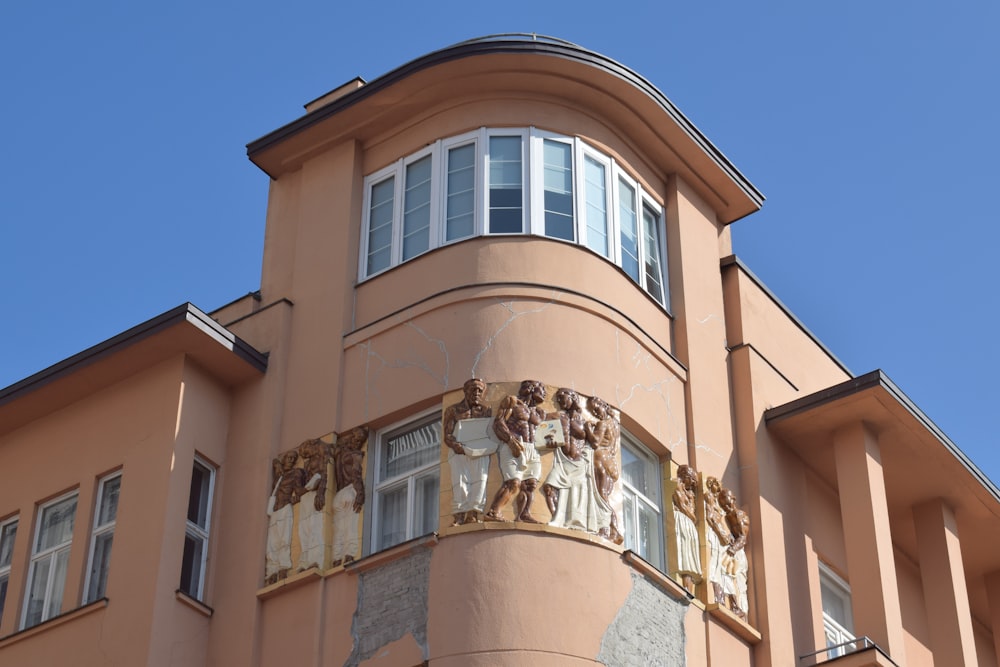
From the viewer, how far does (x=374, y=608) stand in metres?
17.8

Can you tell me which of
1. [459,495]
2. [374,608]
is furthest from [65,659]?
[459,495]

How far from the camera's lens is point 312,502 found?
62.1ft

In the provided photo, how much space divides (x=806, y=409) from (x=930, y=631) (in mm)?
3875

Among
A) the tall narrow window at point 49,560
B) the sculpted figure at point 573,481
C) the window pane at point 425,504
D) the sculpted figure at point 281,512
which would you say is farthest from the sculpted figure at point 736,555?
the tall narrow window at point 49,560

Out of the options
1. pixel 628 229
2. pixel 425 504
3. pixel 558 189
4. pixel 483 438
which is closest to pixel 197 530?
pixel 425 504

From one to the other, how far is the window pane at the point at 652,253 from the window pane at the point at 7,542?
835cm

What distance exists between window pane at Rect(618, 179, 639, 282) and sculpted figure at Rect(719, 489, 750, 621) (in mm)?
2945

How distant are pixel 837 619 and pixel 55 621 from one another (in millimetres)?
9546

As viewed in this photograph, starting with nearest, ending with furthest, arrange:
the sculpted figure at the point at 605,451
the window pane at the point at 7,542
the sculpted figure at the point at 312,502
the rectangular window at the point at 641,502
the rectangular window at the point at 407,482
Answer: the sculpted figure at the point at 605,451 → the rectangular window at the point at 407,482 → the sculpted figure at the point at 312,502 → the rectangular window at the point at 641,502 → the window pane at the point at 7,542

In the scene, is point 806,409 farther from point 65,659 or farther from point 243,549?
point 65,659

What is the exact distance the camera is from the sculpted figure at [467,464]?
17641 mm

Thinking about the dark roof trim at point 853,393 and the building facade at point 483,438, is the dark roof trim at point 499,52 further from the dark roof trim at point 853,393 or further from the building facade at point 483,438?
the dark roof trim at point 853,393

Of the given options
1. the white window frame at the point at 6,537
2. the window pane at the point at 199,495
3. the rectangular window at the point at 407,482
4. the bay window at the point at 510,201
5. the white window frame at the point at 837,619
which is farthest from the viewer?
the white window frame at the point at 837,619

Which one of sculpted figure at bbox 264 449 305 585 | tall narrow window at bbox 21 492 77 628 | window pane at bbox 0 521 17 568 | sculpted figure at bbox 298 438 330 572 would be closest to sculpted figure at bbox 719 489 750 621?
sculpted figure at bbox 298 438 330 572
